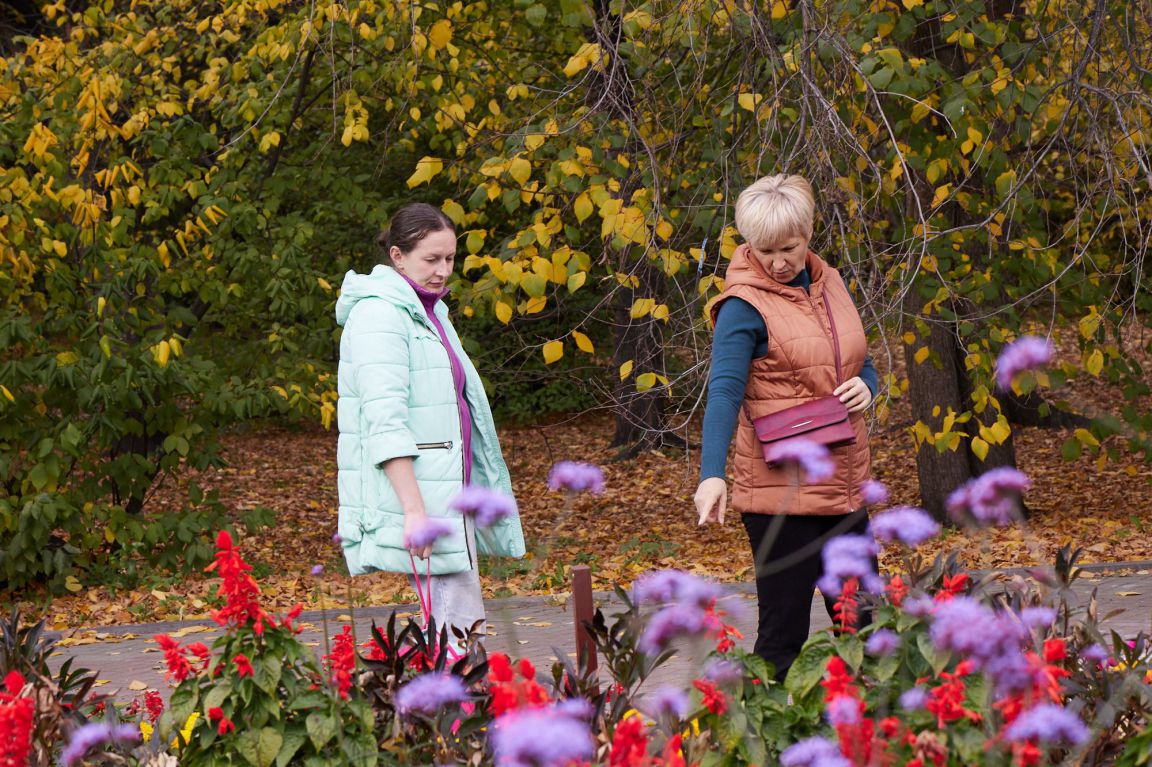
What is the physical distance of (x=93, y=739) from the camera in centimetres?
276

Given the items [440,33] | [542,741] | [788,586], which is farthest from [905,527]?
[440,33]

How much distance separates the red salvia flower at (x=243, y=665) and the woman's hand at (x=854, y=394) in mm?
1703

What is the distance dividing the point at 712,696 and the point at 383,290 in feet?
5.77

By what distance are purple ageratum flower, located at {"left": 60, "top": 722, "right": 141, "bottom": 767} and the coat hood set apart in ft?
4.42

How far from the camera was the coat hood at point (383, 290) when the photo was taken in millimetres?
3914

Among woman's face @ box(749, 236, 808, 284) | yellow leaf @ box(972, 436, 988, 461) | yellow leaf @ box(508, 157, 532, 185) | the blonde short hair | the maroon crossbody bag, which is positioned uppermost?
yellow leaf @ box(508, 157, 532, 185)

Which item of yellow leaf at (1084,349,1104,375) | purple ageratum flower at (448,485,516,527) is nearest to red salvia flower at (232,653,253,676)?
purple ageratum flower at (448,485,516,527)

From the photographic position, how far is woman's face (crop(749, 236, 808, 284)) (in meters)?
3.55

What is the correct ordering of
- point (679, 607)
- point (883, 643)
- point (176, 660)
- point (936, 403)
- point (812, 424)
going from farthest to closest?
point (936, 403), point (812, 424), point (176, 660), point (883, 643), point (679, 607)

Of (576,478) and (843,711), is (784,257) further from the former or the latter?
(843,711)

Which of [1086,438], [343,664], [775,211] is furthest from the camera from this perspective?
[1086,438]

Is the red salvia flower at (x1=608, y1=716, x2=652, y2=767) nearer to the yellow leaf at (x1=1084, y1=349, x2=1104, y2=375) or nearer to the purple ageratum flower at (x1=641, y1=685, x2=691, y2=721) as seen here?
the purple ageratum flower at (x1=641, y1=685, x2=691, y2=721)

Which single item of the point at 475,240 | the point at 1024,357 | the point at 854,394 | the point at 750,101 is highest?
the point at 750,101

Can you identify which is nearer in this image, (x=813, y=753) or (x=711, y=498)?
(x=813, y=753)
